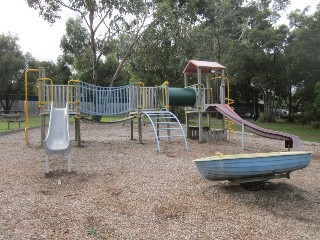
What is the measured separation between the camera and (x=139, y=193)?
5.71 m

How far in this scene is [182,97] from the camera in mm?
12766

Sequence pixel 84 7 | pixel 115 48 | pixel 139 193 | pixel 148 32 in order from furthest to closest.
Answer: pixel 115 48 → pixel 148 32 → pixel 84 7 → pixel 139 193

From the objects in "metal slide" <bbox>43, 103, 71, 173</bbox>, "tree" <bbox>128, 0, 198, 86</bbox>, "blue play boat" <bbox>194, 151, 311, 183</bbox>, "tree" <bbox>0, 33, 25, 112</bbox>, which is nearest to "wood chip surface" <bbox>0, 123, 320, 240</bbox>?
"blue play boat" <bbox>194, 151, 311, 183</bbox>

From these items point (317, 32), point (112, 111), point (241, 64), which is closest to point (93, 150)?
point (112, 111)

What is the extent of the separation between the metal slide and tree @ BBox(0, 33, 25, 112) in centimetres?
2622

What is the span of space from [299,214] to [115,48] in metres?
22.5

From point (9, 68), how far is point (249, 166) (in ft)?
106

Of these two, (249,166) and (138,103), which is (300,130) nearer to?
(138,103)

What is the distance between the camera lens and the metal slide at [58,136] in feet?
23.4

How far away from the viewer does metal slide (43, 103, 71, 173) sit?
281 inches

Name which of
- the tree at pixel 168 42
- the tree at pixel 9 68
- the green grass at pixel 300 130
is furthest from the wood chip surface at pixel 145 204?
the tree at pixel 9 68

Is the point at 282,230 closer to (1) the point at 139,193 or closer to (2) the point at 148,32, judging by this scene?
(1) the point at 139,193

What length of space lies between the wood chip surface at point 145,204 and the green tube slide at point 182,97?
15.2ft

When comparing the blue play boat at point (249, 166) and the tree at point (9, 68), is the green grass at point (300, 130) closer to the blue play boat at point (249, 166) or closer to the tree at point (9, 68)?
the blue play boat at point (249, 166)
